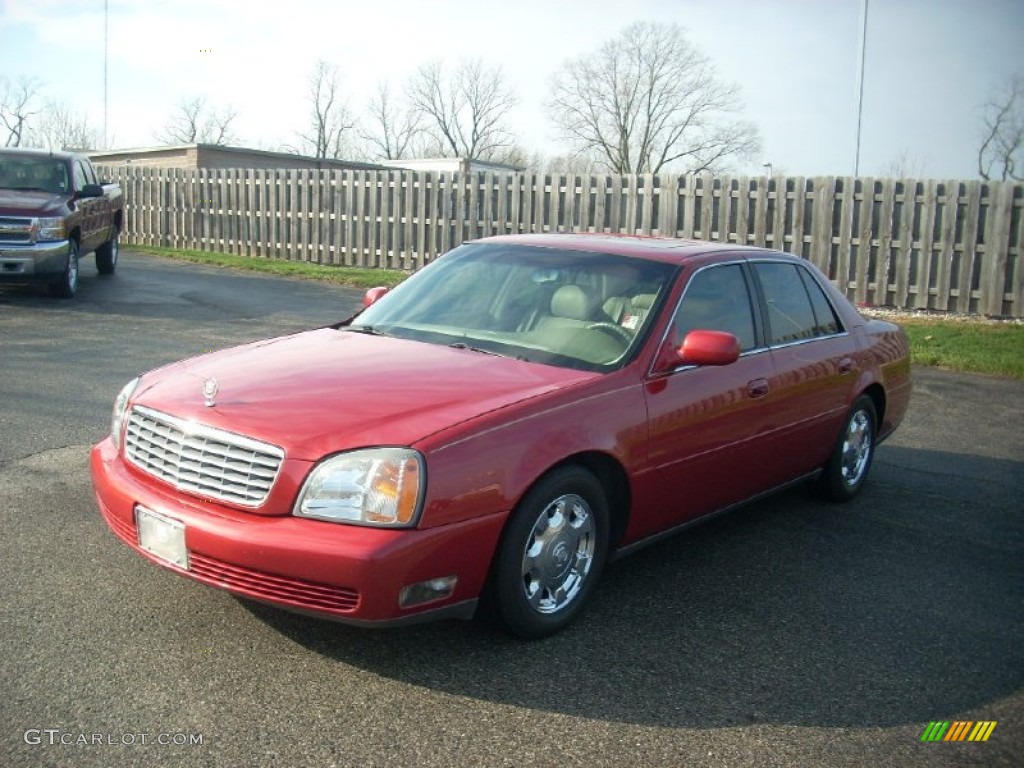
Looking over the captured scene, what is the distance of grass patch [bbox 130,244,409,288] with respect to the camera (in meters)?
18.1

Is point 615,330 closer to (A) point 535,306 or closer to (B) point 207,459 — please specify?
(A) point 535,306

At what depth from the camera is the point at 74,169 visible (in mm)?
14789

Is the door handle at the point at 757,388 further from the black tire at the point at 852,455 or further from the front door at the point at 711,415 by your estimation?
the black tire at the point at 852,455

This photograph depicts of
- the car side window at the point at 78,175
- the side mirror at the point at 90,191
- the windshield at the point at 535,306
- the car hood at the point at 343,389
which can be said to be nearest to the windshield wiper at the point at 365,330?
the windshield at the point at 535,306

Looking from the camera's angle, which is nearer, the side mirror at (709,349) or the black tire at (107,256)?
the side mirror at (709,349)

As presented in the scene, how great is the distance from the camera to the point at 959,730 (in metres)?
3.67

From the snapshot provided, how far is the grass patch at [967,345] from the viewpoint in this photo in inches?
465

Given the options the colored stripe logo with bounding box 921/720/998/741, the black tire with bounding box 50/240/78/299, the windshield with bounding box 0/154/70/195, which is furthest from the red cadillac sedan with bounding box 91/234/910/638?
the windshield with bounding box 0/154/70/195

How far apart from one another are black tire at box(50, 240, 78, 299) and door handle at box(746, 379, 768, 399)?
11206 mm

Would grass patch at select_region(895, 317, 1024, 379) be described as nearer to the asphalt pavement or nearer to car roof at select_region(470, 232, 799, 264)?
the asphalt pavement

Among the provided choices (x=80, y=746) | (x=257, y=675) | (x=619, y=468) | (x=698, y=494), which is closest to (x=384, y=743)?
(x=257, y=675)

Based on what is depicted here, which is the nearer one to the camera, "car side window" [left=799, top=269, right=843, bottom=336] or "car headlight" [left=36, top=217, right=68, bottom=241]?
"car side window" [left=799, top=269, right=843, bottom=336]

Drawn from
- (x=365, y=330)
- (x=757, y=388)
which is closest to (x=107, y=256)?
(x=365, y=330)

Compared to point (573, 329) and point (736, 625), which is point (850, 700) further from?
point (573, 329)
